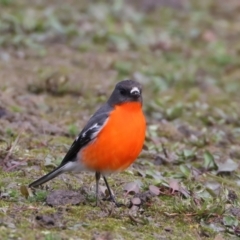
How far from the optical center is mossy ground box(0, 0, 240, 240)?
6.44 metres

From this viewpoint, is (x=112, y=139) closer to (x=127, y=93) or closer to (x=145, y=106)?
(x=127, y=93)

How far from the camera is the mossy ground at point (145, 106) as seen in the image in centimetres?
644

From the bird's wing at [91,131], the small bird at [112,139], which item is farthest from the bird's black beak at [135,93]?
the bird's wing at [91,131]

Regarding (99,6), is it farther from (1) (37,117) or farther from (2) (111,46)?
(1) (37,117)

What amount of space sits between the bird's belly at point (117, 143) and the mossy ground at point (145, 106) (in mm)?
346

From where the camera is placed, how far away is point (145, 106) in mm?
10766

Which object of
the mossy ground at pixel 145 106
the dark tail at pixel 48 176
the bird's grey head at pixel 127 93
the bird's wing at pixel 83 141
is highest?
the bird's grey head at pixel 127 93

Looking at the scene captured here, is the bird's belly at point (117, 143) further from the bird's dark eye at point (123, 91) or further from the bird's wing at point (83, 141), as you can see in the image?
the bird's dark eye at point (123, 91)

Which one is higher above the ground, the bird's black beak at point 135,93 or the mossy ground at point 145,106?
the bird's black beak at point 135,93

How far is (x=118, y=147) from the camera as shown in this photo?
6645 mm

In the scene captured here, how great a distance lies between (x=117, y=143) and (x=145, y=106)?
4.15 metres

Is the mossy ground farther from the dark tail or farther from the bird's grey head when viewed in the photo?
the bird's grey head

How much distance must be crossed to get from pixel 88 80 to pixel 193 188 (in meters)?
4.79

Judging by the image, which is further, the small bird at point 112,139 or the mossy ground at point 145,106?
the small bird at point 112,139
